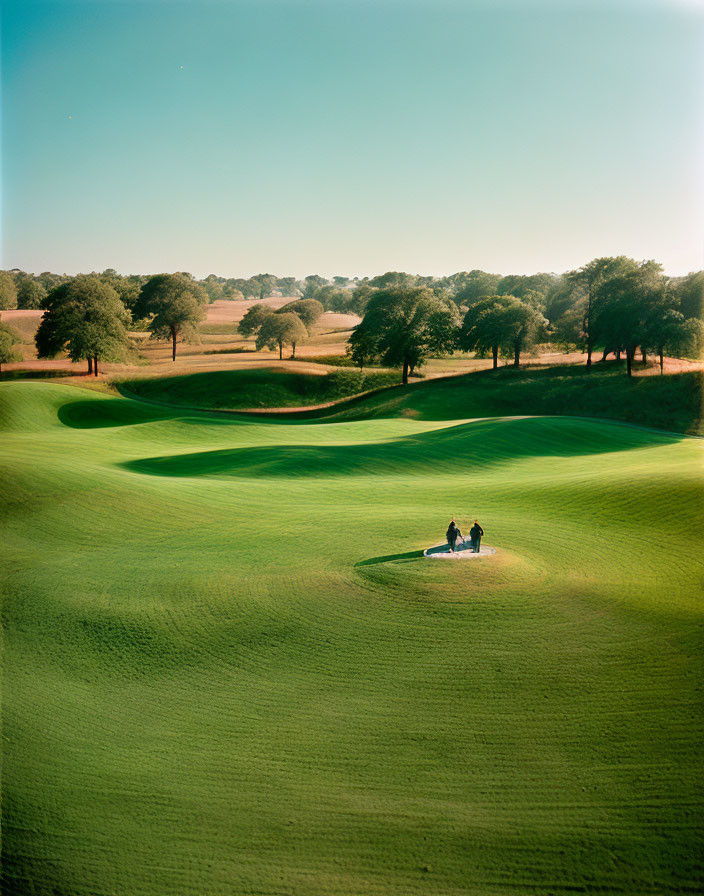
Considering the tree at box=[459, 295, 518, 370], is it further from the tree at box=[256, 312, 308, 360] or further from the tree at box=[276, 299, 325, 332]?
the tree at box=[276, 299, 325, 332]

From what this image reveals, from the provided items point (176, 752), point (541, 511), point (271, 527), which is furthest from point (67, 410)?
point (176, 752)

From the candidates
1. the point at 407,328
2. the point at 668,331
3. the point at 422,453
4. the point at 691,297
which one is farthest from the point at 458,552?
the point at 407,328

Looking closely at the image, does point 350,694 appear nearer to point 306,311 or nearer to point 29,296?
point 306,311

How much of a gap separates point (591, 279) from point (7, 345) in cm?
6687

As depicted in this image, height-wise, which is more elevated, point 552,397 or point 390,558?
point 552,397

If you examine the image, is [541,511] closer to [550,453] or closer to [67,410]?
[550,453]

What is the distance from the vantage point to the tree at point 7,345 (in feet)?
228

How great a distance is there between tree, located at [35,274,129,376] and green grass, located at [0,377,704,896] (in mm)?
44666

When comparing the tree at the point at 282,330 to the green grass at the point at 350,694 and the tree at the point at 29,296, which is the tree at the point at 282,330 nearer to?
the green grass at the point at 350,694

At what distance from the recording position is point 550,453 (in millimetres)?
39625

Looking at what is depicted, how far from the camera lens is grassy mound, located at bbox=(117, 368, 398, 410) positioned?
70.4m

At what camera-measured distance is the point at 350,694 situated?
13.6 metres

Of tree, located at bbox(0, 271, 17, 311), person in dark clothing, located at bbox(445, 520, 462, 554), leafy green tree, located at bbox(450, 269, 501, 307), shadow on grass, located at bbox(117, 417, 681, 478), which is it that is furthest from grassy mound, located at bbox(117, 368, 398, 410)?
leafy green tree, located at bbox(450, 269, 501, 307)

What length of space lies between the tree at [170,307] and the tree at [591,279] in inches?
2067
